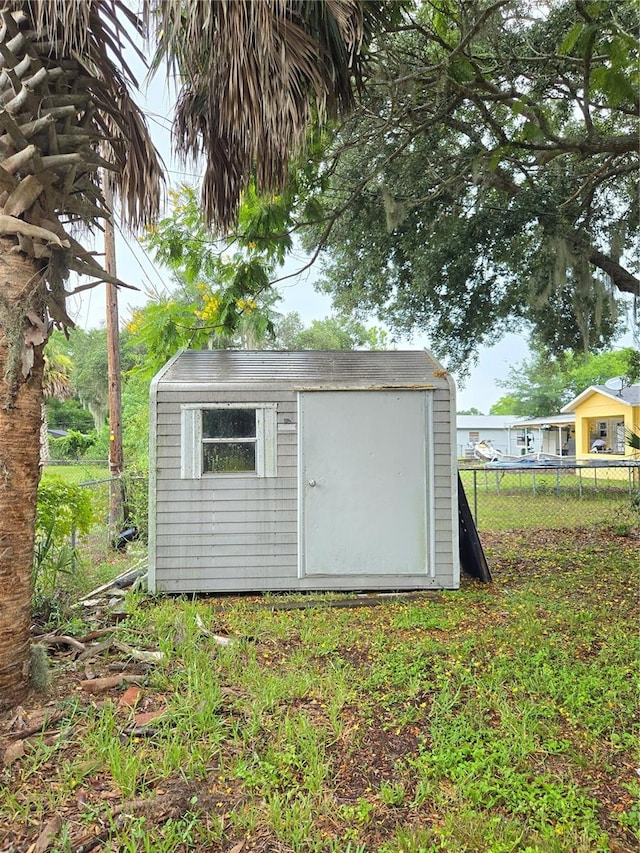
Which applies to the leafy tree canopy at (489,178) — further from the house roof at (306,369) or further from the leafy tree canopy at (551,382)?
the leafy tree canopy at (551,382)

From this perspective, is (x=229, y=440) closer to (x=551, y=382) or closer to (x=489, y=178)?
(x=489, y=178)

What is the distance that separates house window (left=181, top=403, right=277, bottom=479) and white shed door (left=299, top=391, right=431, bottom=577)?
34 centimetres

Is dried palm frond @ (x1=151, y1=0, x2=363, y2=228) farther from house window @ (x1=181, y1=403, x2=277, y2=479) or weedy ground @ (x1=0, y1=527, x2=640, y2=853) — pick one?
weedy ground @ (x1=0, y1=527, x2=640, y2=853)

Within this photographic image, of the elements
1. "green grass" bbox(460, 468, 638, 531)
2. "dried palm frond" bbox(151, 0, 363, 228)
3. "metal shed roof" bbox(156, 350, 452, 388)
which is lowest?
"green grass" bbox(460, 468, 638, 531)

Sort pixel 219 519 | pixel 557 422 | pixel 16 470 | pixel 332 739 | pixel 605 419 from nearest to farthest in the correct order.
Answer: pixel 332 739 < pixel 16 470 < pixel 219 519 < pixel 605 419 < pixel 557 422

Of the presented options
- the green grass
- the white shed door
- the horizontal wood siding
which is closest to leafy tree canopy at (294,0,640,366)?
the white shed door

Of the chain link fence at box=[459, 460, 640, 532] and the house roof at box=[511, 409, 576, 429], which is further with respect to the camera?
the house roof at box=[511, 409, 576, 429]

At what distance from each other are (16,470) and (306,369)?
128 inches

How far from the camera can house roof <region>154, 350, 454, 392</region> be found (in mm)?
5121

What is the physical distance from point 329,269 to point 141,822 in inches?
339

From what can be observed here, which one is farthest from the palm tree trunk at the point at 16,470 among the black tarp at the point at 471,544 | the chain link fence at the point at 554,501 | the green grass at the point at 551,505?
the green grass at the point at 551,505

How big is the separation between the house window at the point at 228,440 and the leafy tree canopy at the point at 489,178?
93.4 inches

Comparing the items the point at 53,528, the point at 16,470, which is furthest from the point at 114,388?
the point at 16,470

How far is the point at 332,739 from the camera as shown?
8.29 ft
